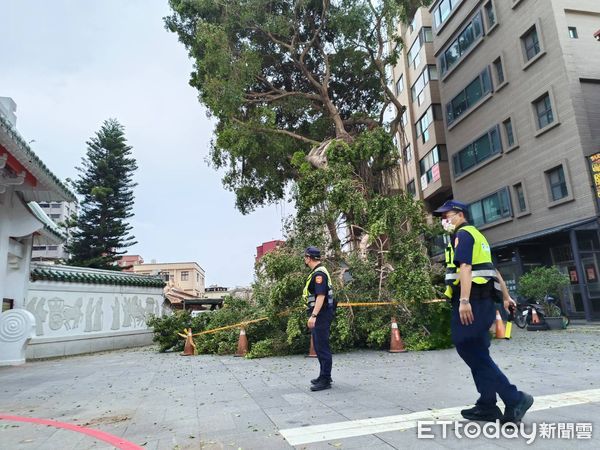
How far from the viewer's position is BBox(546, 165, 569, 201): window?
15.7m

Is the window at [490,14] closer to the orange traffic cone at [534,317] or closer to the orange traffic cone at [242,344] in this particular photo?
the orange traffic cone at [534,317]

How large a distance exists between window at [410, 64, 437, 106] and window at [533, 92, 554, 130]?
9095mm

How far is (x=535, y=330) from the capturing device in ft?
42.0

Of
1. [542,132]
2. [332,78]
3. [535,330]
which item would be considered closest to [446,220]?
[535,330]

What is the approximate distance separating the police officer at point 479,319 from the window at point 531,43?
16.8m

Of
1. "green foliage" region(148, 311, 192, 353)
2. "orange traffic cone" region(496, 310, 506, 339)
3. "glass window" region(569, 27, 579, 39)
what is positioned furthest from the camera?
"glass window" region(569, 27, 579, 39)

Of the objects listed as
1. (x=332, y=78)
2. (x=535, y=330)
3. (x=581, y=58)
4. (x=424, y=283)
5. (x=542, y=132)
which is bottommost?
(x=535, y=330)

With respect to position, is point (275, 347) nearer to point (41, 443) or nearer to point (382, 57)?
point (41, 443)

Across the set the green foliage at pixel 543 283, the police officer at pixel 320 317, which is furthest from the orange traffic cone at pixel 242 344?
the green foliage at pixel 543 283

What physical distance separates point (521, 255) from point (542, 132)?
5.03 m

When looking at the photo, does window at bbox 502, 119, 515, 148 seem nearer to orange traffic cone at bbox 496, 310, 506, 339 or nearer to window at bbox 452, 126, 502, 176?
window at bbox 452, 126, 502, 176

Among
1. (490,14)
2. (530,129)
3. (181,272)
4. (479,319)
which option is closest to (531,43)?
(490,14)

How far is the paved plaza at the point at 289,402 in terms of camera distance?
339 centimetres

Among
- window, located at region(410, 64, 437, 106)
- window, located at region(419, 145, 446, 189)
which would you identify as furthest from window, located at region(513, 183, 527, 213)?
window, located at region(410, 64, 437, 106)
